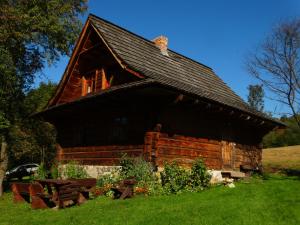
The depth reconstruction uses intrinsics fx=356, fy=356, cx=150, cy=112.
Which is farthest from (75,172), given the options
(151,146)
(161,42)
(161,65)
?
(161,42)

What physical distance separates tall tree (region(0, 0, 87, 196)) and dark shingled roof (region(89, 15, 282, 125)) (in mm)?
3439

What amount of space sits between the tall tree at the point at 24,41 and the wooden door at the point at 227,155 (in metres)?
10.4

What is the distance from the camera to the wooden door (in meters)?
17.5

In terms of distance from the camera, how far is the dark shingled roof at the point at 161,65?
1460 centimetres

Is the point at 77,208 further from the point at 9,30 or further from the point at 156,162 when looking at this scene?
the point at 9,30

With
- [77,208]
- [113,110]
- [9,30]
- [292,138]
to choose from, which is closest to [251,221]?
[77,208]

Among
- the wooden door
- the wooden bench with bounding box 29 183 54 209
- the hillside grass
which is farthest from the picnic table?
the hillside grass

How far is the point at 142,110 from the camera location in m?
14.3

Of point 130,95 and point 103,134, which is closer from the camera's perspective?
point 130,95

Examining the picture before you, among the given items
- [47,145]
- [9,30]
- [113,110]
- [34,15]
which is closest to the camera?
[113,110]

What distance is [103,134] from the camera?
16.2m

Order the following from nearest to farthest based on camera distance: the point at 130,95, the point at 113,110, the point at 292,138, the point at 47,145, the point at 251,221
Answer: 1. the point at 251,221
2. the point at 130,95
3. the point at 113,110
4. the point at 47,145
5. the point at 292,138

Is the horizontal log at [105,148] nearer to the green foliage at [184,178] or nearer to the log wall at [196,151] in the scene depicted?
the log wall at [196,151]

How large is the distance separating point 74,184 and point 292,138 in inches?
2045
